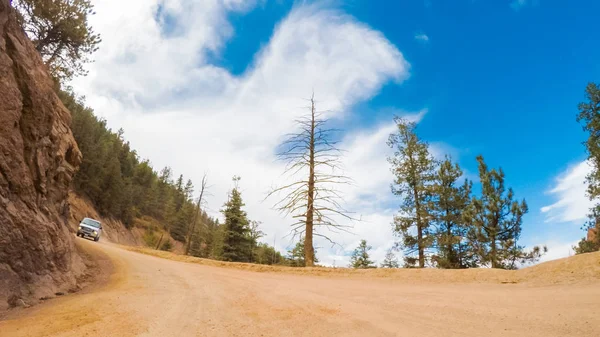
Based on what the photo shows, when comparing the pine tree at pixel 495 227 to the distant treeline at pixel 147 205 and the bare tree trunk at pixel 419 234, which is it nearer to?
the bare tree trunk at pixel 419 234

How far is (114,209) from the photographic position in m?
61.9

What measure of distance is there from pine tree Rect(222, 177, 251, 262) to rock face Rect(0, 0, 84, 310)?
19.6 metres

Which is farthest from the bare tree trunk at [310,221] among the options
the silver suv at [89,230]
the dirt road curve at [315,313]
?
the silver suv at [89,230]

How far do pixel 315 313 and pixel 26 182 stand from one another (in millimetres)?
7857

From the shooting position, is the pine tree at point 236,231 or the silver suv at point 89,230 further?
the pine tree at point 236,231

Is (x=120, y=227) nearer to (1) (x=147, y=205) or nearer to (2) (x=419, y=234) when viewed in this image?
(1) (x=147, y=205)

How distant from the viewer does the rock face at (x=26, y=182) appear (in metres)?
6.30

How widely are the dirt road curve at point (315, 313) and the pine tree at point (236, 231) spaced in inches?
874

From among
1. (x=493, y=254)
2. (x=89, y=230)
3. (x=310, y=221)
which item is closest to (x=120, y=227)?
(x=89, y=230)

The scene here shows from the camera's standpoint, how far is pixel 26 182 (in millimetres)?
7504

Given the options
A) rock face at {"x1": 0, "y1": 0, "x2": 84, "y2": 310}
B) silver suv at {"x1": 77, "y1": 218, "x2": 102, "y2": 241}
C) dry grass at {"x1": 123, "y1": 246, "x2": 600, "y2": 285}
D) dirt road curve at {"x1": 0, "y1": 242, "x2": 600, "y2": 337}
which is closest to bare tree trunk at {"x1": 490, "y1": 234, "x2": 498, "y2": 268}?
dry grass at {"x1": 123, "y1": 246, "x2": 600, "y2": 285}

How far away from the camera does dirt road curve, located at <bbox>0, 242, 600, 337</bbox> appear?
4113mm

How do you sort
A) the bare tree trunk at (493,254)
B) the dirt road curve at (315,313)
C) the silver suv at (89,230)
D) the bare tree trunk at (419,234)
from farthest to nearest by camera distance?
1. the silver suv at (89,230)
2. the bare tree trunk at (419,234)
3. the bare tree trunk at (493,254)
4. the dirt road curve at (315,313)

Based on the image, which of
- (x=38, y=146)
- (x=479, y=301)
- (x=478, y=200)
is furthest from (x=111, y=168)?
(x=479, y=301)
